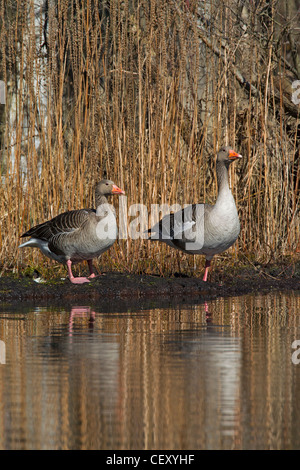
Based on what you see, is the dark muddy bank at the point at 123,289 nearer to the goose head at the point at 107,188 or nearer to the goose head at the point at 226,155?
the goose head at the point at 107,188

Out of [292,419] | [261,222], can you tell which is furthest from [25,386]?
[261,222]

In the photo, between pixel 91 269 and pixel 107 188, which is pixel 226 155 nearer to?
pixel 107 188

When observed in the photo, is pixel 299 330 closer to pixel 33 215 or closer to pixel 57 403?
pixel 57 403

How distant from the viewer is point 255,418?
4137mm

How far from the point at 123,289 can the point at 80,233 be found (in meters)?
0.84

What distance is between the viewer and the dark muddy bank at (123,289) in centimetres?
920

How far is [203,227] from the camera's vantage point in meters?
9.72

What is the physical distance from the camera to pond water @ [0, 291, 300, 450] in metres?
3.86

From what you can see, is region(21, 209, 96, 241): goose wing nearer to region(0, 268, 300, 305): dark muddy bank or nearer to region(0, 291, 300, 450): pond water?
region(0, 268, 300, 305): dark muddy bank

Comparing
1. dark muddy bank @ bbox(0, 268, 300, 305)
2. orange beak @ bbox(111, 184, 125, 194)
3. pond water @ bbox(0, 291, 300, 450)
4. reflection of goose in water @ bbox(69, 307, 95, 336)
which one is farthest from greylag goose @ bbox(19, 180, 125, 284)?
pond water @ bbox(0, 291, 300, 450)

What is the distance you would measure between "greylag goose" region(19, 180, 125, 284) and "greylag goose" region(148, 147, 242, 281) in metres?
0.65

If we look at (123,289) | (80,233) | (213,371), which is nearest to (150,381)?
(213,371)

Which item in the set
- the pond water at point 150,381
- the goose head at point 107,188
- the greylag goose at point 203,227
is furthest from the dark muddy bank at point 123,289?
the pond water at point 150,381
